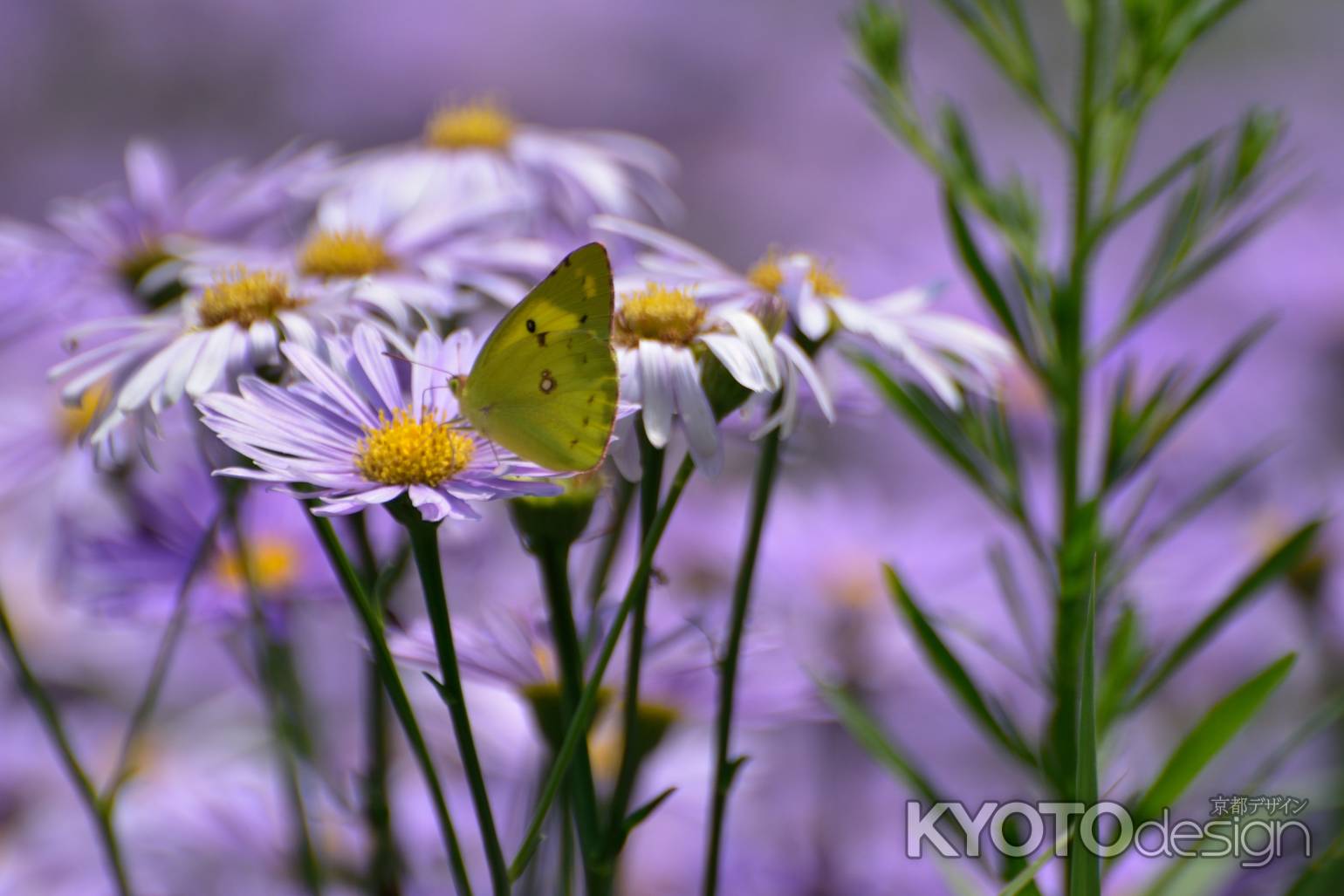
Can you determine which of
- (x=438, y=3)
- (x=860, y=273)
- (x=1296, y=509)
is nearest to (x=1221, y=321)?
(x=1296, y=509)

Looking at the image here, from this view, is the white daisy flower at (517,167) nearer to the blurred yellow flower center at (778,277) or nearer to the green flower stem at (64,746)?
the blurred yellow flower center at (778,277)

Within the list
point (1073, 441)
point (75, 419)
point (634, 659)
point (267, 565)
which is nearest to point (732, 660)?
point (634, 659)

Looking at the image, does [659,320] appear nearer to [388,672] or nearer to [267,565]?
[388,672]

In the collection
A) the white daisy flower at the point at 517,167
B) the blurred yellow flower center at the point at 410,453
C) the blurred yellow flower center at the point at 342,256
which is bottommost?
the blurred yellow flower center at the point at 410,453

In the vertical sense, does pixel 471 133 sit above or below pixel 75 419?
above

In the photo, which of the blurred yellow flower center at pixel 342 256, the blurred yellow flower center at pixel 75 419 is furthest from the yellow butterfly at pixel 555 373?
the blurred yellow flower center at pixel 75 419
